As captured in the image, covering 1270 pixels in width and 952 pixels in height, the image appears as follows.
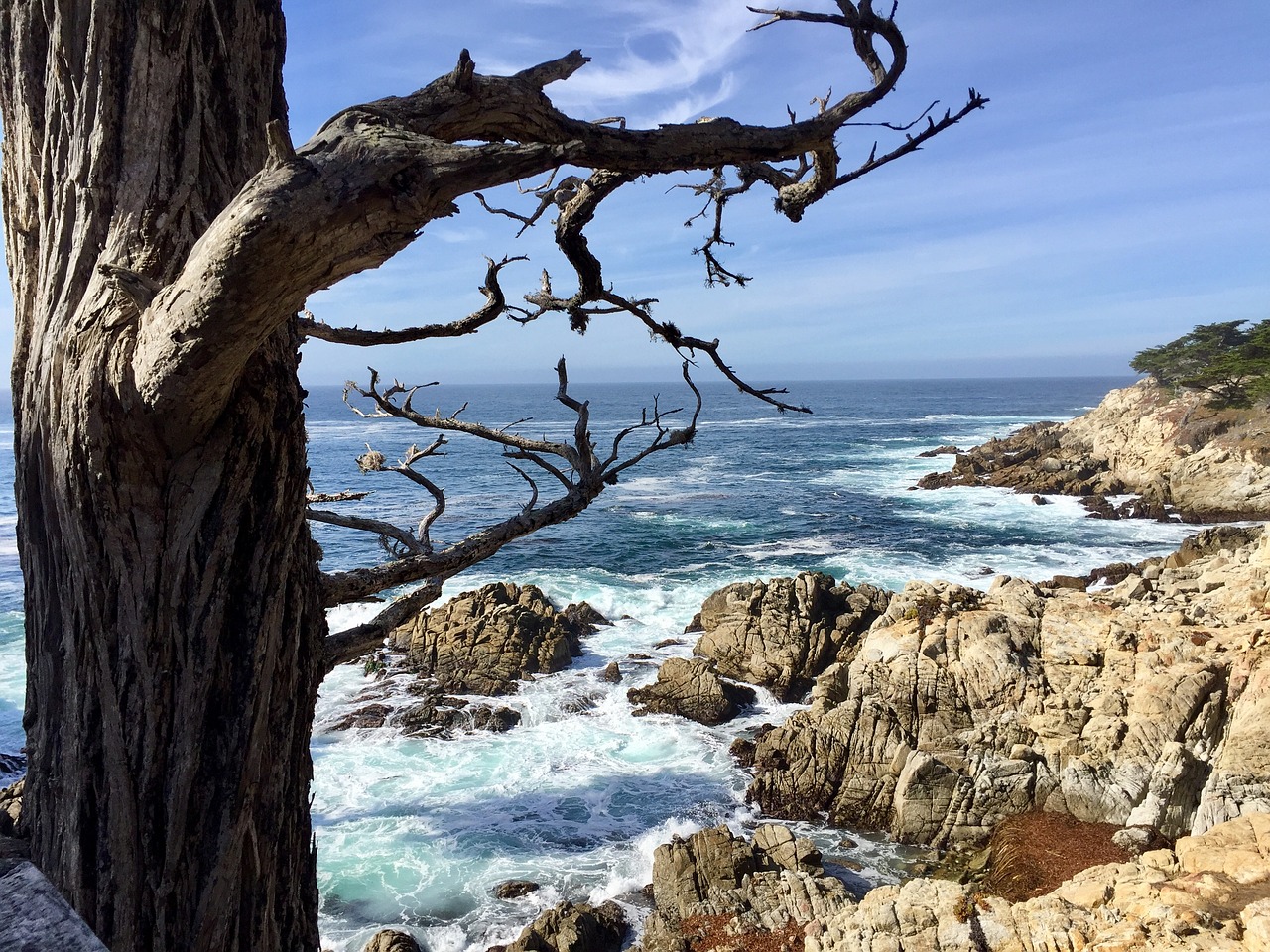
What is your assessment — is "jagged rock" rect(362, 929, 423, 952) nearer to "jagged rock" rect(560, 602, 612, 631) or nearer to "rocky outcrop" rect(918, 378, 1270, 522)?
"jagged rock" rect(560, 602, 612, 631)

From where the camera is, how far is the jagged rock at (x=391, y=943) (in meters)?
9.32

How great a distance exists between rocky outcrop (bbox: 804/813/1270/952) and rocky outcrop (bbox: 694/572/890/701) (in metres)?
9.21

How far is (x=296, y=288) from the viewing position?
173 centimetres

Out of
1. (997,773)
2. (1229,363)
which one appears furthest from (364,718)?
(1229,363)

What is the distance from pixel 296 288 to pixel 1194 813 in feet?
39.5

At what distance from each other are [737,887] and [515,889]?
316cm

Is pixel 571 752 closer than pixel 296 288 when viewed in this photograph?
No

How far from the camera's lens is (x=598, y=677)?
714 inches

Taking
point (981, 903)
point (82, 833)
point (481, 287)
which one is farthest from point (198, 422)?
point (981, 903)

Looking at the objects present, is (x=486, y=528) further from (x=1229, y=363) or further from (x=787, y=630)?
(x=1229, y=363)

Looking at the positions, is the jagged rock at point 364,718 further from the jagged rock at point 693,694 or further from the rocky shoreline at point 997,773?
the jagged rock at point 693,694

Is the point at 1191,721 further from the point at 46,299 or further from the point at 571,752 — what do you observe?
the point at 46,299

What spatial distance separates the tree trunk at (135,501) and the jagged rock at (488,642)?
52.1 feet

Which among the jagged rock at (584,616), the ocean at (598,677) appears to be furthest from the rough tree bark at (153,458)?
the jagged rock at (584,616)
